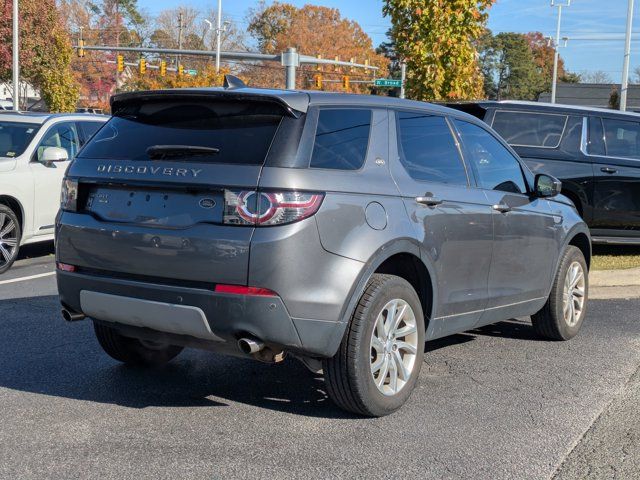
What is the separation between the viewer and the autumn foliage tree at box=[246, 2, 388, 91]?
76375mm

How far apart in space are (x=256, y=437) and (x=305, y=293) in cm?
82

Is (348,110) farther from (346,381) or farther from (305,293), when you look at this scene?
(346,381)

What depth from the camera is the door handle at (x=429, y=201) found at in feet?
15.7

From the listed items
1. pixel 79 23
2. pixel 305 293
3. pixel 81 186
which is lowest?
pixel 305 293

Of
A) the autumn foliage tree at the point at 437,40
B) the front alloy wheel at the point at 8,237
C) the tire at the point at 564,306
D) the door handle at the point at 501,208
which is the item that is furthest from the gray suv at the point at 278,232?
the autumn foliage tree at the point at 437,40

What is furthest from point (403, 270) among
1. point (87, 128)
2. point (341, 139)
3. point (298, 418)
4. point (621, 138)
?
point (87, 128)

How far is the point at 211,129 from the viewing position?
14.4 feet

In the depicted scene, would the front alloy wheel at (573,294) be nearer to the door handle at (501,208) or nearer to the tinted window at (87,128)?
the door handle at (501,208)

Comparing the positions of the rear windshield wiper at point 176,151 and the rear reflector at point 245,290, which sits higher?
the rear windshield wiper at point 176,151

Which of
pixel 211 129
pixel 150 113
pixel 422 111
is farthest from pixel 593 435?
pixel 150 113

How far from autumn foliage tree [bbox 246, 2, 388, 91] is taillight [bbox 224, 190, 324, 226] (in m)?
69.3

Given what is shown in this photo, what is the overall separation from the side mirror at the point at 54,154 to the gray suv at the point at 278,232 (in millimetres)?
4744

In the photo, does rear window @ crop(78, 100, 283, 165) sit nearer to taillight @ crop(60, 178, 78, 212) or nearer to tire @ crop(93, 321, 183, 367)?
taillight @ crop(60, 178, 78, 212)

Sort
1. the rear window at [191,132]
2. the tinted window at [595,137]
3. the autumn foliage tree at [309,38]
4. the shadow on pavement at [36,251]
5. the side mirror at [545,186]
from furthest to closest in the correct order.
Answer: the autumn foliage tree at [309,38], the shadow on pavement at [36,251], the tinted window at [595,137], the side mirror at [545,186], the rear window at [191,132]
